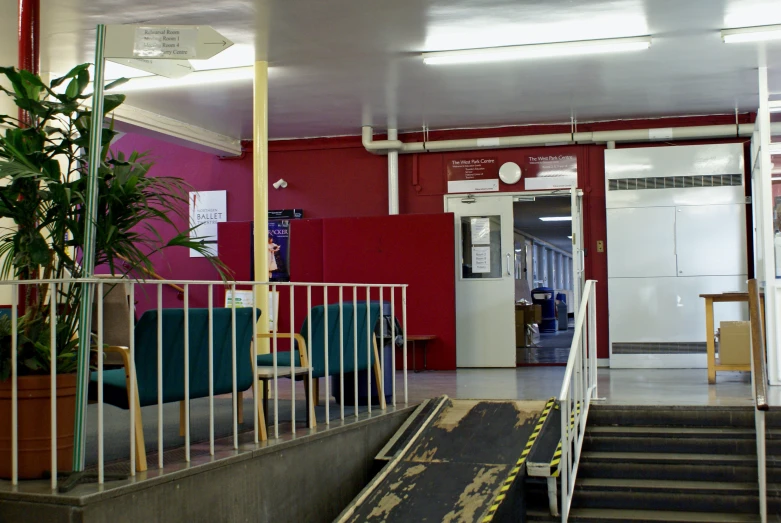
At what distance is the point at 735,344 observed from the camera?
684cm

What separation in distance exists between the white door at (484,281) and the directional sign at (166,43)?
6.08 metres

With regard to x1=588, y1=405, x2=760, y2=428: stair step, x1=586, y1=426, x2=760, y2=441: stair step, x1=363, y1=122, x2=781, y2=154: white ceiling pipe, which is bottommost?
x1=586, y1=426, x2=760, y2=441: stair step

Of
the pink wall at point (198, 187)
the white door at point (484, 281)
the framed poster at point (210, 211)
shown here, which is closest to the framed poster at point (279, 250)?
the pink wall at point (198, 187)

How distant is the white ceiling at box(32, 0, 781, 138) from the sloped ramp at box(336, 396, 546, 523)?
2.75 meters

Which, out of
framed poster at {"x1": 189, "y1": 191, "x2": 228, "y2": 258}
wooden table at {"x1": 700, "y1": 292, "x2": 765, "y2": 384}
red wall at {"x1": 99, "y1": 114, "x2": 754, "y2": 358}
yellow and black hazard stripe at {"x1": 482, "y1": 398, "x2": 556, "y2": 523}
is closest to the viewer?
yellow and black hazard stripe at {"x1": 482, "y1": 398, "x2": 556, "y2": 523}

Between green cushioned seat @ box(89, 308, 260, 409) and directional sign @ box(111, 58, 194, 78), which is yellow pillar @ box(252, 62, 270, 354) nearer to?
green cushioned seat @ box(89, 308, 260, 409)

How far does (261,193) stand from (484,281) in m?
3.34

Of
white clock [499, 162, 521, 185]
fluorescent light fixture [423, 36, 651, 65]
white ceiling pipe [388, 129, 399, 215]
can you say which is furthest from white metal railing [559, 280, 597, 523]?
white ceiling pipe [388, 129, 399, 215]

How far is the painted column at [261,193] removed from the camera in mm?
6344

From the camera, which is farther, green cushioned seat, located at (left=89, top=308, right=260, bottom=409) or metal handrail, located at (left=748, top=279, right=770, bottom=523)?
metal handrail, located at (left=748, top=279, right=770, bottom=523)

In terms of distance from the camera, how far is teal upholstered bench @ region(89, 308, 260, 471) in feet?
11.5

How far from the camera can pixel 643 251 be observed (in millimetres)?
8688

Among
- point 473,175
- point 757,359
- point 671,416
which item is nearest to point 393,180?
point 473,175

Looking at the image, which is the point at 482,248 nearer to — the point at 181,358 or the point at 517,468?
the point at 517,468
